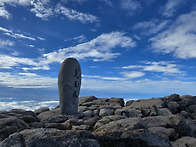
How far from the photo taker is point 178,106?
62.5 feet

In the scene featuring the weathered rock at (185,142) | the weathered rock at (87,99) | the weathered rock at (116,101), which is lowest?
the weathered rock at (185,142)

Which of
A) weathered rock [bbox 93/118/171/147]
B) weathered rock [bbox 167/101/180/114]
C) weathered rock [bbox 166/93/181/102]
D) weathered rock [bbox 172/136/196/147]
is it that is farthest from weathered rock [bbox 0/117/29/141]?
weathered rock [bbox 166/93/181/102]

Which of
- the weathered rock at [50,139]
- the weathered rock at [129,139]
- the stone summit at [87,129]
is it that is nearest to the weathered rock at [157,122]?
the stone summit at [87,129]

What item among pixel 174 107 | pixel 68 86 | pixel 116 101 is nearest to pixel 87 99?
pixel 116 101

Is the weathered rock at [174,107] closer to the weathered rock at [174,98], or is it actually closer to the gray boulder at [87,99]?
the weathered rock at [174,98]

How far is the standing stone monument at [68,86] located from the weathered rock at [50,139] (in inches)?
383

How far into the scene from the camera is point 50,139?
3789 mm

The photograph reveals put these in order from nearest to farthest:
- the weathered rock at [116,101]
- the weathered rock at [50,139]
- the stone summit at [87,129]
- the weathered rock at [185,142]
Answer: the weathered rock at [50,139]
the stone summit at [87,129]
the weathered rock at [185,142]
the weathered rock at [116,101]

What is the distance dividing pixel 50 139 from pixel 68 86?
10.1 metres

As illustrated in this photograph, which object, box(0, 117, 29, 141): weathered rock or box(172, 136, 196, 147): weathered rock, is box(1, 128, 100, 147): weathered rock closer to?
box(0, 117, 29, 141): weathered rock

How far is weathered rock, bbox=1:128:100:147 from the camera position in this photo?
12.2ft

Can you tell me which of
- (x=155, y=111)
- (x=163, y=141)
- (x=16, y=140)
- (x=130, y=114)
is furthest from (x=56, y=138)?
(x=155, y=111)

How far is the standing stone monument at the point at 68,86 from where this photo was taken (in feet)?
45.3

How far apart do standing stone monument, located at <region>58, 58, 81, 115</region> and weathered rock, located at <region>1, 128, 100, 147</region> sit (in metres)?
9.74
